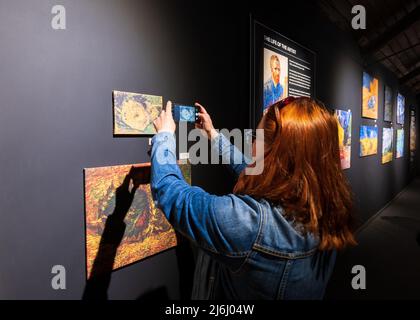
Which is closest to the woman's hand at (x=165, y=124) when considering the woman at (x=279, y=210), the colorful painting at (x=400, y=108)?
the woman at (x=279, y=210)

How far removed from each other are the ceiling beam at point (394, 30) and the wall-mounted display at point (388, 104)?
1807 mm

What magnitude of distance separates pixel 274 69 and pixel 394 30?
11.8 feet

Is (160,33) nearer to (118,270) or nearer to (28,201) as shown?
(28,201)

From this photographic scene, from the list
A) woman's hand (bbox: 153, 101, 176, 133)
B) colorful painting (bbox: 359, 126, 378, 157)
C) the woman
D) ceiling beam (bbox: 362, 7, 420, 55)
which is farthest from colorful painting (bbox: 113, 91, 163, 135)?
ceiling beam (bbox: 362, 7, 420, 55)

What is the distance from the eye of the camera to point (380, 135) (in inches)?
249

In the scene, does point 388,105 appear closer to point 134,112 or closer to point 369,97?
point 369,97

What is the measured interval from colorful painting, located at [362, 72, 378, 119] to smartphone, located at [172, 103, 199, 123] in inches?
176

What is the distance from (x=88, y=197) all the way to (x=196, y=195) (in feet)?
2.33

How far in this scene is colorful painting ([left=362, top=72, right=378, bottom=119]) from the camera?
5.31 metres

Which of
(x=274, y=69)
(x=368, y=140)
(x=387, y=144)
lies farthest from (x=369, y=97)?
(x=274, y=69)

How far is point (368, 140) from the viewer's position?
5477 millimetres

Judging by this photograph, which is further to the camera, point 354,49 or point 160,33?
point 354,49
